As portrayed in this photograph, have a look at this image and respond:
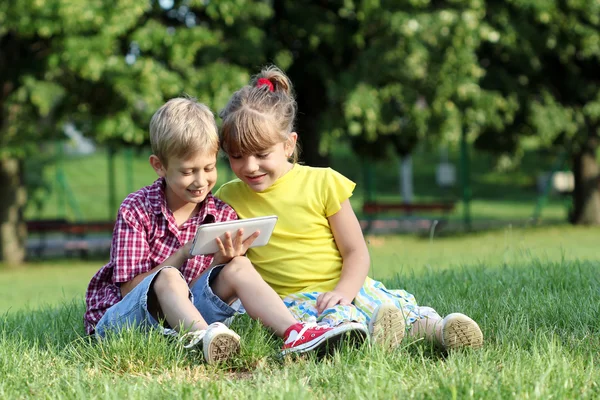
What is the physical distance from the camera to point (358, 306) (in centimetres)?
389

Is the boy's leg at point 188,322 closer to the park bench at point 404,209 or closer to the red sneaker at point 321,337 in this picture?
the red sneaker at point 321,337

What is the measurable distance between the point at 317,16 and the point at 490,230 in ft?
23.8

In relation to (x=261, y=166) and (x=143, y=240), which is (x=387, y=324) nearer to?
(x=261, y=166)

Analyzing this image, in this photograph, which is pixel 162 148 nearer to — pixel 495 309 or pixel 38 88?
pixel 495 309

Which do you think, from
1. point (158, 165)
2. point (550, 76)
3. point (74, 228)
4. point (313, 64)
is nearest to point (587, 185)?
point (550, 76)

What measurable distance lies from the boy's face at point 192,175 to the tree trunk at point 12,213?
12326mm

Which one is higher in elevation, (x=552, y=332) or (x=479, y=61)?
(x=479, y=61)

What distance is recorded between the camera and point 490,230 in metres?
19.1

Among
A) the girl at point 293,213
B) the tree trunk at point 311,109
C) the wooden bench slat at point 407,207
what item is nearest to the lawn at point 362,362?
the girl at point 293,213

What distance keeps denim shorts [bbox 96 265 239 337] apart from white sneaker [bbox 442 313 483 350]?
98 cm

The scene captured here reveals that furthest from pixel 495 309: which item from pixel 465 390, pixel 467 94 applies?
pixel 467 94

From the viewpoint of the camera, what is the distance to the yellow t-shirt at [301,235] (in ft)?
12.8

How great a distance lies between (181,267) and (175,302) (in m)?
0.46

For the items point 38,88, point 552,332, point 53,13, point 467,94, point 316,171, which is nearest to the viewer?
point 552,332
